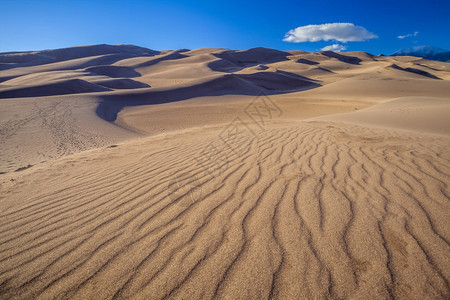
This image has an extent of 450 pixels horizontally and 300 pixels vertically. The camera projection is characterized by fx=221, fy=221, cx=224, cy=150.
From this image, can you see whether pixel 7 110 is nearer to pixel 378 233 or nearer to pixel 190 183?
pixel 190 183

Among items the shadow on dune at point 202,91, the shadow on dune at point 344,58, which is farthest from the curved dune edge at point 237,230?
the shadow on dune at point 344,58

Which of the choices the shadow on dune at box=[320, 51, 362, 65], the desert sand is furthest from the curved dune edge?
the shadow on dune at box=[320, 51, 362, 65]

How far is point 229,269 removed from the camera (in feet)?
5.50

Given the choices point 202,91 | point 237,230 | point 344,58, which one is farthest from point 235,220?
point 344,58

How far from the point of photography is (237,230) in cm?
209

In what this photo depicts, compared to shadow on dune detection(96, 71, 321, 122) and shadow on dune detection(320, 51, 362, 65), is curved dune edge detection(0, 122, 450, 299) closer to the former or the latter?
shadow on dune detection(96, 71, 321, 122)

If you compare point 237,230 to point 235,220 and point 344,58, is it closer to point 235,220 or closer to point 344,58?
point 235,220

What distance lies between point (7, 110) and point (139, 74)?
33.4 metres

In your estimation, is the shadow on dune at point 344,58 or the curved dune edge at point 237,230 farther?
the shadow on dune at point 344,58

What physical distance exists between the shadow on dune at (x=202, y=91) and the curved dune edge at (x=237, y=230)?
9.54 meters

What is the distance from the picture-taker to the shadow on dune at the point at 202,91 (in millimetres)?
14086

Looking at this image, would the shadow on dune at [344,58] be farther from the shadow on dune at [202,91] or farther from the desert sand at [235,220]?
the desert sand at [235,220]

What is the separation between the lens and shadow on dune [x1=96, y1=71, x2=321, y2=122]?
14086mm

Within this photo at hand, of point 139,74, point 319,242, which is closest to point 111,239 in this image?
point 319,242
